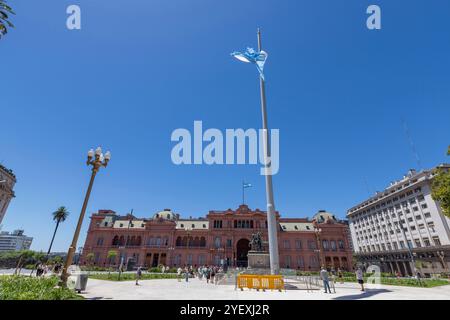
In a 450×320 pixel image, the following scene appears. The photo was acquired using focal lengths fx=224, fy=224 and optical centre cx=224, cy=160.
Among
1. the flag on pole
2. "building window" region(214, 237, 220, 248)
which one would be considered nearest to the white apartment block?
"building window" region(214, 237, 220, 248)

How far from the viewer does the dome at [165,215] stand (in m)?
62.1

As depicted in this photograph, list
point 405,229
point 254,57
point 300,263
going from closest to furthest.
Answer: point 254,57
point 300,263
point 405,229

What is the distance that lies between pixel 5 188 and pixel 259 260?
6020 centimetres

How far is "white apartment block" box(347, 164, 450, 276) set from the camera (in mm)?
52344

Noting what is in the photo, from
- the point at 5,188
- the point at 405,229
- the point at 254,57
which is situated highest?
the point at 254,57

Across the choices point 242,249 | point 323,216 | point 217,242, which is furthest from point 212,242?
point 323,216

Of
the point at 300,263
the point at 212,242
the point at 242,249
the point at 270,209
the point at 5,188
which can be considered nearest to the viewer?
the point at 270,209

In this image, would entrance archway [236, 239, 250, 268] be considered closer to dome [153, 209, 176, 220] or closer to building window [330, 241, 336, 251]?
dome [153, 209, 176, 220]

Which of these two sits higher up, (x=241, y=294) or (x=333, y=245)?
(x=333, y=245)

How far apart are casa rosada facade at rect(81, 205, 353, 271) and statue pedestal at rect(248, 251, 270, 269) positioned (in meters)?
28.5

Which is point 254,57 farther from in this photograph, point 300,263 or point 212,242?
point 300,263

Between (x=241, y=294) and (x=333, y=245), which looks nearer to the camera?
(x=241, y=294)

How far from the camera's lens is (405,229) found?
63875 mm
